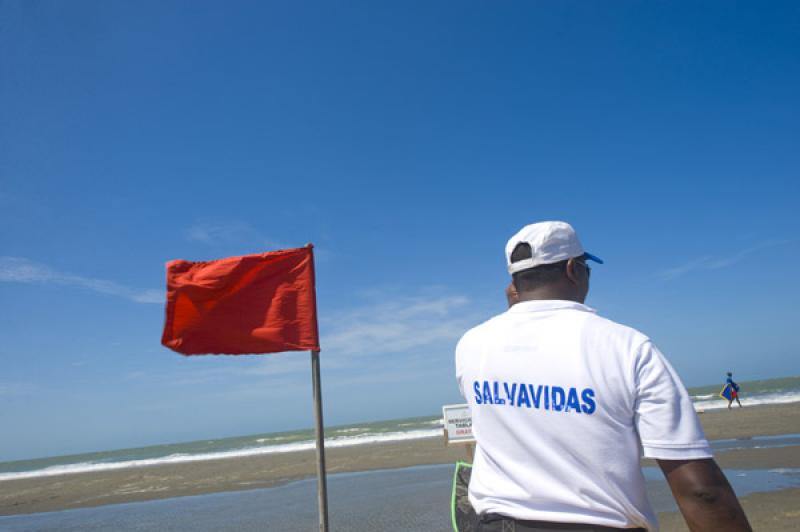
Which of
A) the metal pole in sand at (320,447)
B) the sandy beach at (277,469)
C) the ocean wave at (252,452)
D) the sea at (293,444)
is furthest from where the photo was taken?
the sea at (293,444)

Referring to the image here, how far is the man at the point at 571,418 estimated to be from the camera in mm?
1446

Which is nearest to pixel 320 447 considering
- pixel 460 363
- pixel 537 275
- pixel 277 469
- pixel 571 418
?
pixel 460 363

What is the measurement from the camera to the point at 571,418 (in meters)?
1.60

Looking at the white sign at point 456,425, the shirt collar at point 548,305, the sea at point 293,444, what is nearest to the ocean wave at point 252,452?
the sea at point 293,444

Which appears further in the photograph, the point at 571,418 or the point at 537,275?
the point at 537,275

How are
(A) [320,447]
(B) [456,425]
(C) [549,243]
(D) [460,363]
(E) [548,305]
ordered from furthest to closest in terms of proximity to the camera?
(B) [456,425]
(A) [320,447]
(D) [460,363]
(C) [549,243]
(E) [548,305]

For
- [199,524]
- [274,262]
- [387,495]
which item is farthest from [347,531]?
[274,262]

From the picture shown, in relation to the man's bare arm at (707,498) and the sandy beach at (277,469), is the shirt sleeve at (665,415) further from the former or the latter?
the sandy beach at (277,469)

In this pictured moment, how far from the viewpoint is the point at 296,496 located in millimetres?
13969

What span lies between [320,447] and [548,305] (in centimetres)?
425

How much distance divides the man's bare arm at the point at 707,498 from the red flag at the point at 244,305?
15.9 ft

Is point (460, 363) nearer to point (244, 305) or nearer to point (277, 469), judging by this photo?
point (244, 305)

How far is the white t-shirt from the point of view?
57.6 inches

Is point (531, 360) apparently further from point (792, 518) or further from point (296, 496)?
point (296, 496)
